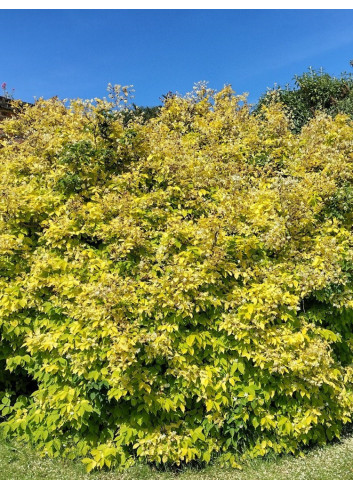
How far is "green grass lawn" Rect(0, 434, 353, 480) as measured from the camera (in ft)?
11.9

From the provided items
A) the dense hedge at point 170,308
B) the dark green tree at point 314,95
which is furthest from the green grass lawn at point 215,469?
the dark green tree at point 314,95

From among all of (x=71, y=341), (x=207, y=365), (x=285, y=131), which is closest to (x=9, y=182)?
(x=71, y=341)

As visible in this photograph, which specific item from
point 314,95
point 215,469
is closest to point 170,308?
point 215,469

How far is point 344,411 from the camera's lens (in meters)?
4.06

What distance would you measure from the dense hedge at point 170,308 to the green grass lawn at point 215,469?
117 mm

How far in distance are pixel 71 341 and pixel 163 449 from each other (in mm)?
1269

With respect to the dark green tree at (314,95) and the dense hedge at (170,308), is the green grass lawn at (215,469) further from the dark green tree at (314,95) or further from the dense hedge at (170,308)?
Answer: the dark green tree at (314,95)

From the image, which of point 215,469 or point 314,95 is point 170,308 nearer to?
point 215,469

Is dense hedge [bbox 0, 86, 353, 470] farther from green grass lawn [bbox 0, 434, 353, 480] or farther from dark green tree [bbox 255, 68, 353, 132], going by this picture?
dark green tree [bbox 255, 68, 353, 132]

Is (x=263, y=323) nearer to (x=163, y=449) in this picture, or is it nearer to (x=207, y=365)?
(x=207, y=365)

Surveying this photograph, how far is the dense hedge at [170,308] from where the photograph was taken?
371 cm

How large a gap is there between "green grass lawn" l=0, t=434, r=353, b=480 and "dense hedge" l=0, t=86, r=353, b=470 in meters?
0.12

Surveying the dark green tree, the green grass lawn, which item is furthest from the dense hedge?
the dark green tree

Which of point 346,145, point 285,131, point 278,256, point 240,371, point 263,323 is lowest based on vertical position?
point 240,371
